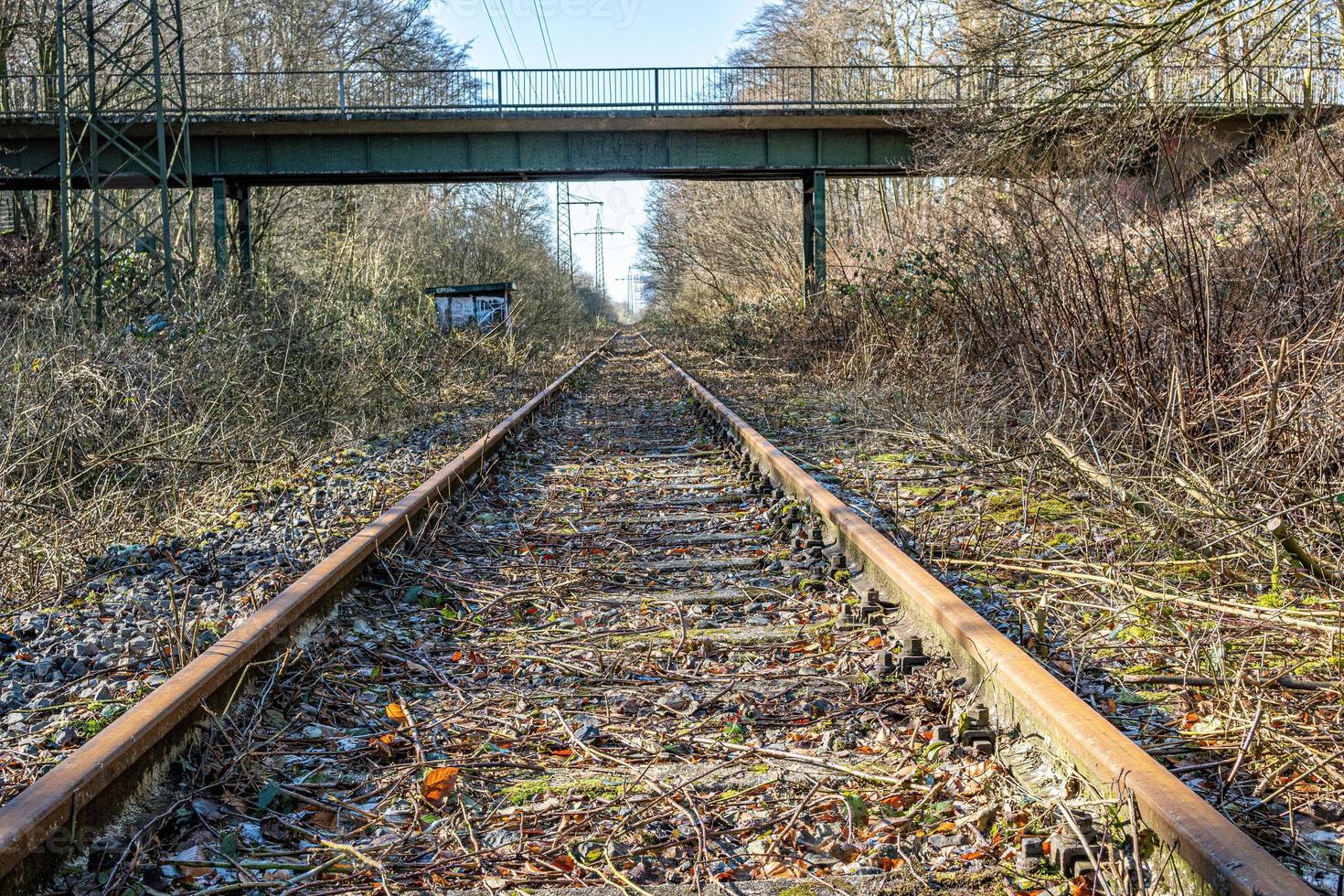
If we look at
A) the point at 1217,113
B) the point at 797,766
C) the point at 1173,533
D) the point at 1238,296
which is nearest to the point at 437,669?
the point at 797,766

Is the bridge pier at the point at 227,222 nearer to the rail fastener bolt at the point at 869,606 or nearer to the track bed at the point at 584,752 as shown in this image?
the track bed at the point at 584,752

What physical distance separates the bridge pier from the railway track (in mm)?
18438

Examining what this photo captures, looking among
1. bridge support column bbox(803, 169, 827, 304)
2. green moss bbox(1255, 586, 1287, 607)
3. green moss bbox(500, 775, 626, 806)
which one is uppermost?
bridge support column bbox(803, 169, 827, 304)

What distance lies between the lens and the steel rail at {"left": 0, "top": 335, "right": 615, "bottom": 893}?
222cm

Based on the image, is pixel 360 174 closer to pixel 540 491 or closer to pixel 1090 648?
pixel 540 491

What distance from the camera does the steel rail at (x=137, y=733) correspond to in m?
2.22

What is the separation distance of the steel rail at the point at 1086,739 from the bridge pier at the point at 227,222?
19.3m

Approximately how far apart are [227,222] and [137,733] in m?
24.0

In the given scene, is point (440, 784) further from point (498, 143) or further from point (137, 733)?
point (498, 143)

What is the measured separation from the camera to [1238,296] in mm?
6055

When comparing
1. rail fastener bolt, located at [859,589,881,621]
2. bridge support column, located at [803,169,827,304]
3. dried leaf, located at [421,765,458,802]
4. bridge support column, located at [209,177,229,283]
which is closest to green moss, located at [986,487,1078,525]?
rail fastener bolt, located at [859,589,881,621]

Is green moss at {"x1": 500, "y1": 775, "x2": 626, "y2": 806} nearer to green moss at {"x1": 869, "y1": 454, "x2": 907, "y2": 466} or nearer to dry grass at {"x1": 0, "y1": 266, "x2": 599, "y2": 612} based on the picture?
dry grass at {"x1": 0, "y1": 266, "x2": 599, "y2": 612}

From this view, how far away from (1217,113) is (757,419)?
318 inches

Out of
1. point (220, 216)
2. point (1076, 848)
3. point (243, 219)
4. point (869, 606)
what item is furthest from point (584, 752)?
point (243, 219)
